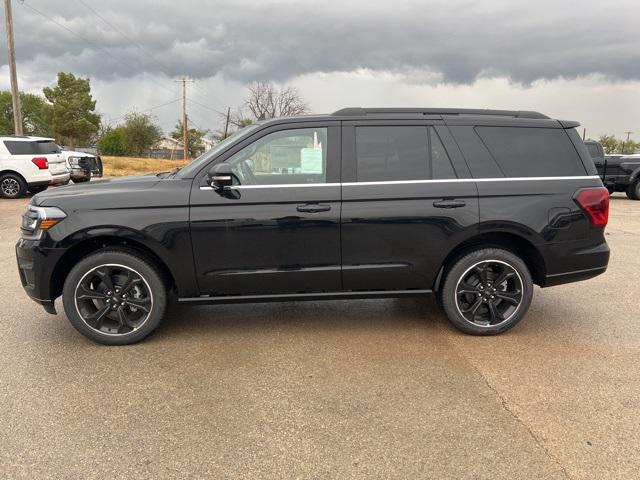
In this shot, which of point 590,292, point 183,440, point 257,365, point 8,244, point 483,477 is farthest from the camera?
point 8,244

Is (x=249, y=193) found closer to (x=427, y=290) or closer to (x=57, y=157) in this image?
(x=427, y=290)

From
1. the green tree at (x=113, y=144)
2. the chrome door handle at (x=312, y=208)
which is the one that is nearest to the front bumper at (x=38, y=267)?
the chrome door handle at (x=312, y=208)

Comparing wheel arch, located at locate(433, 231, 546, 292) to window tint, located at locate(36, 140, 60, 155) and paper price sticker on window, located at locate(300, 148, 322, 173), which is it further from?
window tint, located at locate(36, 140, 60, 155)

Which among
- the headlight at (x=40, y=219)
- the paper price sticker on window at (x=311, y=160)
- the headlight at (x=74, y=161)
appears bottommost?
the headlight at (x=40, y=219)

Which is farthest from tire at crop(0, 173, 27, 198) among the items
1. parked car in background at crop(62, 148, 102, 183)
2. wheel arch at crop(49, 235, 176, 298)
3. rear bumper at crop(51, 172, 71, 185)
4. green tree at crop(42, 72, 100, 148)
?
green tree at crop(42, 72, 100, 148)

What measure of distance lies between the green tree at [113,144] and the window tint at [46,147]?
191 ft

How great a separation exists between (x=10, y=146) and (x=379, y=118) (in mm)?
13702

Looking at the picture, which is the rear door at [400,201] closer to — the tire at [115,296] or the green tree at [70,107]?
the tire at [115,296]

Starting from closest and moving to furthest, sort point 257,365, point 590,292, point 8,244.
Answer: point 257,365 < point 590,292 < point 8,244

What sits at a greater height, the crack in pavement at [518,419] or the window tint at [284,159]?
the window tint at [284,159]

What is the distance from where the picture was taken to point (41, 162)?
13.9m

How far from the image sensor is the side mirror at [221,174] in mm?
3537

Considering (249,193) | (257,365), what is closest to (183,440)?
(257,365)

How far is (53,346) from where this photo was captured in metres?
3.87
